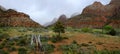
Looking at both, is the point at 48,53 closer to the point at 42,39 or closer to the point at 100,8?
the point at 42,39

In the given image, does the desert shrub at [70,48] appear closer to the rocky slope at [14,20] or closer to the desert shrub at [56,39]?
the desert shrub at [56,39]

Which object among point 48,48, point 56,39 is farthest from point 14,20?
point 48,48

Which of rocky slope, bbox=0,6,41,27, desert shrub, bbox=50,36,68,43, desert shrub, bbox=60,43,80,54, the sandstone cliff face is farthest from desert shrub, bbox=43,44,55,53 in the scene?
the sandstone cliff face

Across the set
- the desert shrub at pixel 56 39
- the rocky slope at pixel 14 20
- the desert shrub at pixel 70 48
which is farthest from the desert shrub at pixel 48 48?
the rocky slope at pixel 14 20

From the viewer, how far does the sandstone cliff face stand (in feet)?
453

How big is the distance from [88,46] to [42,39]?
8544 millimetres

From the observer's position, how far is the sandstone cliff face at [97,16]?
138m

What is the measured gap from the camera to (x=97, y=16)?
151625 mm

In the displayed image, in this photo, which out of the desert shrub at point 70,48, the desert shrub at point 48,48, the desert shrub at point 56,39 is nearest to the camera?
the desert shrub at point 70,48

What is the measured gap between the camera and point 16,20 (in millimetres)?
80188

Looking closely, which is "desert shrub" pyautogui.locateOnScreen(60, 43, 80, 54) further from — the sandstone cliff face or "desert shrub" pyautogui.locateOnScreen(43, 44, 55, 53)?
the sandstone cliff face

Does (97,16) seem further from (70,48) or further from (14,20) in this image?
(70,48)

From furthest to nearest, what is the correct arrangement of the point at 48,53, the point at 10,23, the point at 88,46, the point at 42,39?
the point at 10,23 → the point at 42,39 → the point at 88,46 → the point at 48,53

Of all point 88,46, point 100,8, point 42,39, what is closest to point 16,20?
point 42,39
